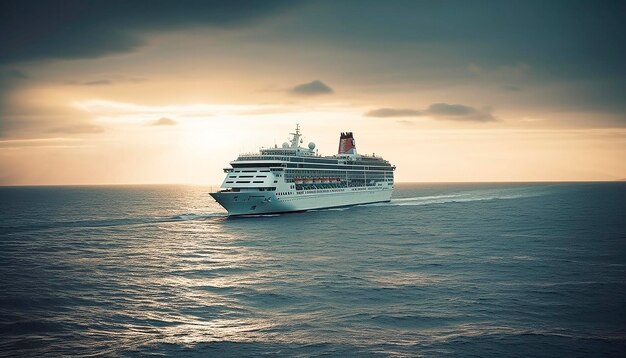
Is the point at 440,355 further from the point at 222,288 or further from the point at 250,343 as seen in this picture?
the point at 222,288

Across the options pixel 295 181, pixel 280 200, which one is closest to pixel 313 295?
pixel 280 200

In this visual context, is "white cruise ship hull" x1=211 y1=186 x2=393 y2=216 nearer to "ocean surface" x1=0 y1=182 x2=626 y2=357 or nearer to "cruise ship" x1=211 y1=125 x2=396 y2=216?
"cruise ship" x1=211 y1=125 x2=396 y2=216

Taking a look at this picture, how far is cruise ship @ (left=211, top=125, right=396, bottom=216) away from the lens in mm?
92312

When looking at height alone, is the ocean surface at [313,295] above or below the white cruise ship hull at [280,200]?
below

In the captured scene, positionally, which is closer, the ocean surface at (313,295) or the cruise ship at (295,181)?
the ocean surface at (313,295)

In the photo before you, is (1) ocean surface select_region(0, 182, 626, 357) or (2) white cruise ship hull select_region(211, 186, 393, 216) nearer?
(1) ocean surface select_region(0, 182, 626, 357)

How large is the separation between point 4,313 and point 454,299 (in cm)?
3010

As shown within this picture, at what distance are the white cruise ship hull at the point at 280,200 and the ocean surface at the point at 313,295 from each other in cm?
2209

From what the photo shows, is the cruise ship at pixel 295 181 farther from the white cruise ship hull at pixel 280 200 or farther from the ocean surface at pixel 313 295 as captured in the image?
the ocean surface at pixel 313 295

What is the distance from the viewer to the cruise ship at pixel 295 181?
9231 cm

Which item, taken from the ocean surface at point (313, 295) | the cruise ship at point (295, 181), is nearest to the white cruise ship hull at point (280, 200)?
the cruise ship at point (295, 181)

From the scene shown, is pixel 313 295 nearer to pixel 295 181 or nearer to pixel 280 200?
pixel 280 200

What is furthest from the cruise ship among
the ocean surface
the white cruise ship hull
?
the ocean surface

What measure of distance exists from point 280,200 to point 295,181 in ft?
27.2
